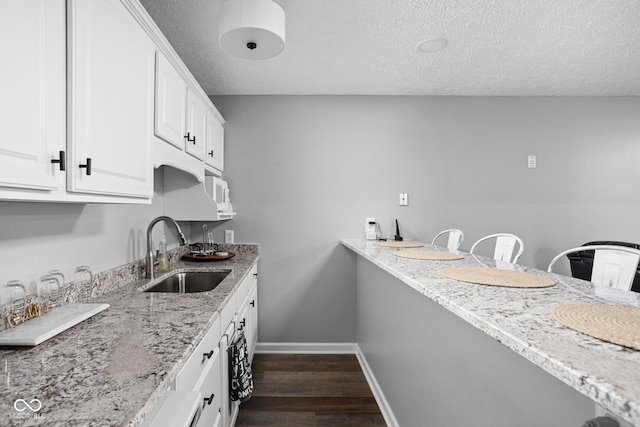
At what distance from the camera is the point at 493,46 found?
2.21 m

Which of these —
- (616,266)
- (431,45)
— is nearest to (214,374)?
(616,266)

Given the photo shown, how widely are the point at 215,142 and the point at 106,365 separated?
216cm

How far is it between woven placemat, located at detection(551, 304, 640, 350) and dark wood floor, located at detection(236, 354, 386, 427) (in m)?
1.50

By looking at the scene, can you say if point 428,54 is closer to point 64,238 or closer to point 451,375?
point 451,375

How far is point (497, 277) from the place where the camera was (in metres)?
1.28

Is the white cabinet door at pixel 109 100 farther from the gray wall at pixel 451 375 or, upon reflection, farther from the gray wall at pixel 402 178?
the gray wall at pixel 402 178

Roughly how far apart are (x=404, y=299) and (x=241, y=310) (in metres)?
1.02

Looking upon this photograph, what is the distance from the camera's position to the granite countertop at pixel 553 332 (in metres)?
0.49

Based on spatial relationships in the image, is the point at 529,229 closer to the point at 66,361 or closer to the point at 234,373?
the point at 234,373

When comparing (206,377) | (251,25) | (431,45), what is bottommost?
(206,377)

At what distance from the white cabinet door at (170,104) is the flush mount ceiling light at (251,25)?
0.33 m

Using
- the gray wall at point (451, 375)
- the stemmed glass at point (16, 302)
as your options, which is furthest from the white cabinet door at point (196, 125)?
the gray wall at point (451, 375)

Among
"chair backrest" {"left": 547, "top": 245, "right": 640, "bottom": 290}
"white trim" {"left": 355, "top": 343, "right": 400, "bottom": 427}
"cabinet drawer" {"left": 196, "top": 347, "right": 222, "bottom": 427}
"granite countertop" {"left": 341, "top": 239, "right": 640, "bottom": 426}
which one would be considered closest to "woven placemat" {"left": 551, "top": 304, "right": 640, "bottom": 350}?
"granite countertop" {"left": 341, "top": 239, "right": 640, "bottom": 426}

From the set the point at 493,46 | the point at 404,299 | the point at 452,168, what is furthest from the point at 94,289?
the point at 452,168
